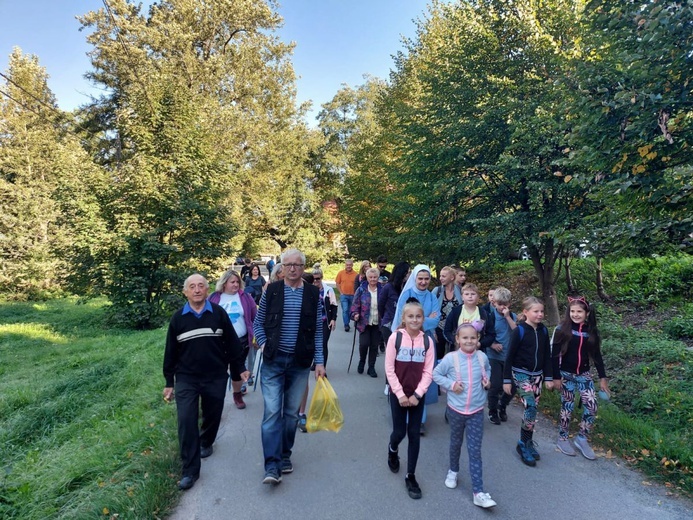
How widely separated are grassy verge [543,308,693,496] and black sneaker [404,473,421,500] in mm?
2348

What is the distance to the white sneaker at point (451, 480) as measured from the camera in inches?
142

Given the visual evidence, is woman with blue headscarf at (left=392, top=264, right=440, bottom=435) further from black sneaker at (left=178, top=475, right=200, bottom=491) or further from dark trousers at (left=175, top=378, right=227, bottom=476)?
black sneaker at (left=178, top=475, right=200, bottom=491)

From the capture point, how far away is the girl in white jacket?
3.53 metres

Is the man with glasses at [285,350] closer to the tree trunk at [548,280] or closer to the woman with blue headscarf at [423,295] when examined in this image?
the woman with blue headscarf at [423,295]

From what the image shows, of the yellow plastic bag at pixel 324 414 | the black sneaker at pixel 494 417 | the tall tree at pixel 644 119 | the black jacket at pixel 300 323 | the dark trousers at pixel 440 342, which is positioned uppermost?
the tall tree at pixel 644 119

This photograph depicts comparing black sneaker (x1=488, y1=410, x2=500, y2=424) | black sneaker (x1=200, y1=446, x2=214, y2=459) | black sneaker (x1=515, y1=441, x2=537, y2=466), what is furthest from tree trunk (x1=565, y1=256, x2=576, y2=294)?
black sneaker (x1=200, y1=446, x2=214, y2=459)

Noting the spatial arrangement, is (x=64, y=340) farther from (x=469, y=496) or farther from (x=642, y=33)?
(x=642, y=33)

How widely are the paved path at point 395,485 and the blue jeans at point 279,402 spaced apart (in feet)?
0.93

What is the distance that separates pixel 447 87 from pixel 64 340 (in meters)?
14.7

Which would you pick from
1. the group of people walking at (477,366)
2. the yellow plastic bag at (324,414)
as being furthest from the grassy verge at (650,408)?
the yellow plastic bag at (324,414)

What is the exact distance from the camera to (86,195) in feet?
42.1

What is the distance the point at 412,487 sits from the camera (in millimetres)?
3486

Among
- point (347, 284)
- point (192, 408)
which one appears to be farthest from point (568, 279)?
point (192, 408)

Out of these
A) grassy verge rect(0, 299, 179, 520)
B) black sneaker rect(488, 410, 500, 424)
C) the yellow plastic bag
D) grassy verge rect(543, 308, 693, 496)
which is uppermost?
the yellow plastic bag
